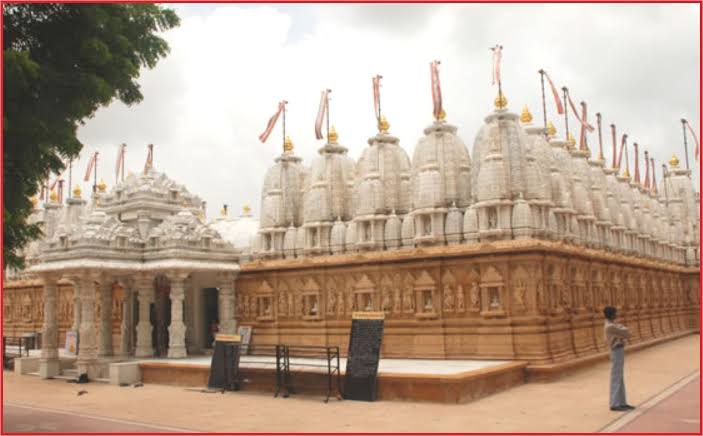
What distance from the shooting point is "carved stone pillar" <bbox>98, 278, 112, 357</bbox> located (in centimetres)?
2486

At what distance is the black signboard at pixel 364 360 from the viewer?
1583 centimetres

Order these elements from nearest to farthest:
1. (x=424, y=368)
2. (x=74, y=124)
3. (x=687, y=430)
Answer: (x=687, y=430)
(x=74, y=124)
(x=424, y=368)

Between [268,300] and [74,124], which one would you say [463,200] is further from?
[74,124]

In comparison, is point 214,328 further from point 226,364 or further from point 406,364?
point 406,364

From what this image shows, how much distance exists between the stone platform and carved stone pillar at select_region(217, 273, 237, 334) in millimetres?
3757

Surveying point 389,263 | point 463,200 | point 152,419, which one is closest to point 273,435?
point 152,419

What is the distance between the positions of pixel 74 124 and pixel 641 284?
2480cm

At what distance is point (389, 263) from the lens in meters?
21.4

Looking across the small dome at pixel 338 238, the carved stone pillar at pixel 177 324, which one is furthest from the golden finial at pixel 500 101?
the carved stone pillar at pixel 177 324

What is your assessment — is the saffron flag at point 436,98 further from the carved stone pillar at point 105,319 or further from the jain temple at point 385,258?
the carved stone pillar at point 105,319

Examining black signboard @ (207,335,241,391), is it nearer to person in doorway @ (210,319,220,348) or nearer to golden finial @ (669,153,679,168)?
person in doorway @ (210,319,220,348)

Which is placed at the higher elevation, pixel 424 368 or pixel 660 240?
pixel 660 240

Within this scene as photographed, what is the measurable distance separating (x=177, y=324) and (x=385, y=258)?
23.2 feet

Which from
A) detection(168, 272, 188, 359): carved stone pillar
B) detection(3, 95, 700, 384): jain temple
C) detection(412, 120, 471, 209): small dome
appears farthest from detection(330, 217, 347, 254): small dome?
detection(168, 272, 188, 359): carved stone pillar
